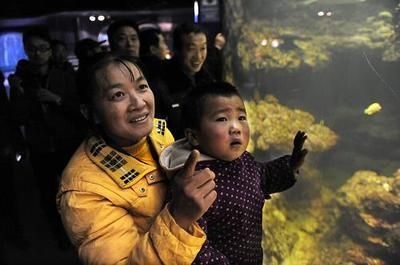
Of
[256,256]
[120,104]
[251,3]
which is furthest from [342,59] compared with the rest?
[120,104]

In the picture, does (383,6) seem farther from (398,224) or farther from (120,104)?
(120,104)

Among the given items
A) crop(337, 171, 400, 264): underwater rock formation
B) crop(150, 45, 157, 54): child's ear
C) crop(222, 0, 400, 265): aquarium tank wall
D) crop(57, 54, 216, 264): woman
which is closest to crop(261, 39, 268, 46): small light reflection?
crop(222, 0, 400, 265): aquarium tank wall

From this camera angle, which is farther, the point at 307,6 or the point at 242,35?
the point at 242,35

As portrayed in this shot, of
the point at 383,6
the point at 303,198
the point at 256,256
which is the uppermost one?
the point at 383,6

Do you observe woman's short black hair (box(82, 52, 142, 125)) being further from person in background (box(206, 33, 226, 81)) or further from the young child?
person in background (box(206, 33, 226, 81))

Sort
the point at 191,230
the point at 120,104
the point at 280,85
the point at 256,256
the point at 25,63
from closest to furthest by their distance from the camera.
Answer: the point at 191,230, the point at 120,104, the point at 256,256, the point at 280,85, the point at 25,63

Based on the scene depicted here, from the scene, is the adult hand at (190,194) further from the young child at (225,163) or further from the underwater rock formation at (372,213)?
the underwater rock formation at (372,213)

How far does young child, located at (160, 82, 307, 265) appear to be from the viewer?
1.55m

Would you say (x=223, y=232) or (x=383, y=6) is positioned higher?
(x=383, y=6)

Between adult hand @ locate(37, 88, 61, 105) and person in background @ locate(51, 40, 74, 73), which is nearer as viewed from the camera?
adult hand @ locate(37, 88, 61, 105)

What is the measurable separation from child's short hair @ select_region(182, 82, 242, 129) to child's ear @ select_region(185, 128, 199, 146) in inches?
0.5

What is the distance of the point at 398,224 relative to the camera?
270cm

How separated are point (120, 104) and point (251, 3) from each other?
1.90 metres

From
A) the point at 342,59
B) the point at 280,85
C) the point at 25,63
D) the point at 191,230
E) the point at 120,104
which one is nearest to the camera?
the point at 191,230
